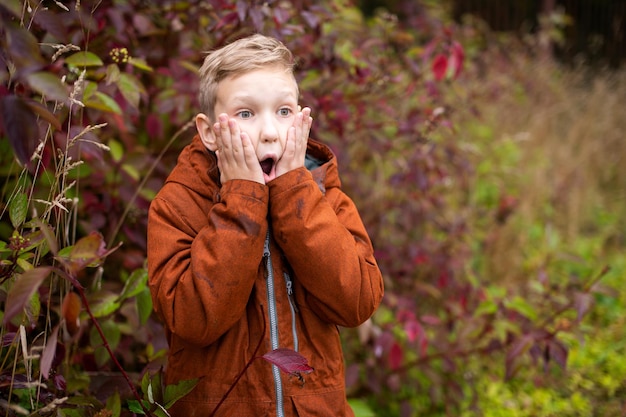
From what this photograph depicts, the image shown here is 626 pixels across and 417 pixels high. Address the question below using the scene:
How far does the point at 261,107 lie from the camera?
58.8 inches

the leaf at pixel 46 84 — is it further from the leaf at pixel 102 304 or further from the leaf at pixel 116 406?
the leaf at pixel 102 304

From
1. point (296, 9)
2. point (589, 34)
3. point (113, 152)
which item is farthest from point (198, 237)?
point (589, 34)

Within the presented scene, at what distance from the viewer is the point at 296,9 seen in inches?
94.7

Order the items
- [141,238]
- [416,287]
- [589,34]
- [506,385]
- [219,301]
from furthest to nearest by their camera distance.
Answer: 1. [589,34]
2. [506,385]
3. [416,287]
4. [141,238]
5. [219,301]

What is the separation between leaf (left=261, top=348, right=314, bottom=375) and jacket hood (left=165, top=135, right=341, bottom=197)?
1.45 ft

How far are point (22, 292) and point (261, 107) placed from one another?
70 cm

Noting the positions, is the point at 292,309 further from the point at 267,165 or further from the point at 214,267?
the point at 267,165

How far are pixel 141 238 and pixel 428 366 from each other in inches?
59.3

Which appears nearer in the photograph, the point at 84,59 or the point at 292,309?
the point at 292,309

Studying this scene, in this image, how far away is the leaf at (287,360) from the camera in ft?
4.28

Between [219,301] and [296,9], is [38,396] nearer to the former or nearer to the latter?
[219,301]

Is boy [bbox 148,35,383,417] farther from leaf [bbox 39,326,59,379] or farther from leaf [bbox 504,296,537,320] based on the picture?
leaf [bbox 504,296,537,320]

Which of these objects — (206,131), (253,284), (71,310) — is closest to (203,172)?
(206,131)

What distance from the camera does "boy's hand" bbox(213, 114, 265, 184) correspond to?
1439 mm
